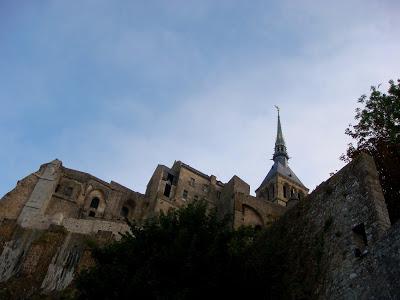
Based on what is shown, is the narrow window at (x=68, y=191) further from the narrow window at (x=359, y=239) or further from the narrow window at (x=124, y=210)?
the narrow window at (x=359, y=239)

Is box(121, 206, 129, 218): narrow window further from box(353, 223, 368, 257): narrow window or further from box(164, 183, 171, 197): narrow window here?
box(353, 223, 368, 257): narrow window

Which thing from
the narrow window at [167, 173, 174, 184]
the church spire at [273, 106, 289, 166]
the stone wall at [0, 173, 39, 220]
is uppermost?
the church spire at [273, 106, 289, 166]

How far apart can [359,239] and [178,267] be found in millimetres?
5437

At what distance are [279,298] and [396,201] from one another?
28.3ft

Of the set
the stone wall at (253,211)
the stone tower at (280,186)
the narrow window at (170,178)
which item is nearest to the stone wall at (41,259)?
the stone wall at (253,211)

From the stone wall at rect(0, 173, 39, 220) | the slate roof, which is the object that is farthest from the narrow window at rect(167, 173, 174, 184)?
the slate roof

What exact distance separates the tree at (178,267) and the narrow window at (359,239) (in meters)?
3.54

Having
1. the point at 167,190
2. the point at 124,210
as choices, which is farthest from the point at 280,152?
the point at 124,210

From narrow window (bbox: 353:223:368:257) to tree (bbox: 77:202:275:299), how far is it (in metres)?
3.54

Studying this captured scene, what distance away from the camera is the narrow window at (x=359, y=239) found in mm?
11248

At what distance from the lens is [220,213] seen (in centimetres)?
4472

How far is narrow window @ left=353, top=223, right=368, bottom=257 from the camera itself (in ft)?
36.9

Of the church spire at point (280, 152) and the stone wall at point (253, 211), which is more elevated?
the church spire at point (280, 152)

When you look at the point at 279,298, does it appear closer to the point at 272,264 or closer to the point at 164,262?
the point at 272,264
